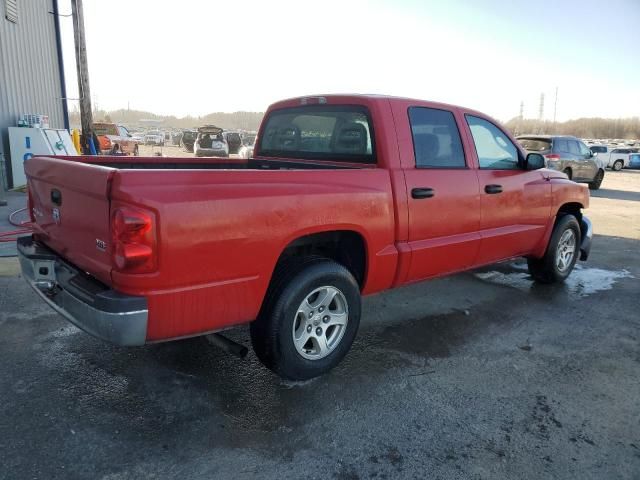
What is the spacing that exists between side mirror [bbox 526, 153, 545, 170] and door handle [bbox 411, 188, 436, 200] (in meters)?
1.58

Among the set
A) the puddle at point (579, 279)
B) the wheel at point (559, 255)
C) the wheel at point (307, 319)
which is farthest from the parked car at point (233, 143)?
the wheel at point (307, 319)

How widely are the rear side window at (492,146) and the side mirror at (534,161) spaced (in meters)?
0.10

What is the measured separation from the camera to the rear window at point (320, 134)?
3.76m

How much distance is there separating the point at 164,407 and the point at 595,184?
1895 cm

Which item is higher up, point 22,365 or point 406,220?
point 406,220

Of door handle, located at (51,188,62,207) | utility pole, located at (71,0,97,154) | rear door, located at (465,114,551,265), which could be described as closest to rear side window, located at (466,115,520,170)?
rear door, located at (465,114,551,265)

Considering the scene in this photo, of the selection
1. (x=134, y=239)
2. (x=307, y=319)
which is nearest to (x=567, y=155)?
(x=307, y=319)

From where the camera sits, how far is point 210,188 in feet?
8.15

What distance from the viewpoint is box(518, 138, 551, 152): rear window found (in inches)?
600

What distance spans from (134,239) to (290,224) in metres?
0.88

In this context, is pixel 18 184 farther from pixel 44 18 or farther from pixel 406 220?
pixel 406 220

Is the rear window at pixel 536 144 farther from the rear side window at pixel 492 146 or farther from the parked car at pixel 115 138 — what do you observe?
the parked car at pixel 115 138

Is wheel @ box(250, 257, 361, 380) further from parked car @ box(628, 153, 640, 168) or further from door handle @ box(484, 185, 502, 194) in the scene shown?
parked car @ box(628, 153, 640, 168)

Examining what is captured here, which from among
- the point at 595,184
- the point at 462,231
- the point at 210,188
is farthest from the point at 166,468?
the point at 595,184
